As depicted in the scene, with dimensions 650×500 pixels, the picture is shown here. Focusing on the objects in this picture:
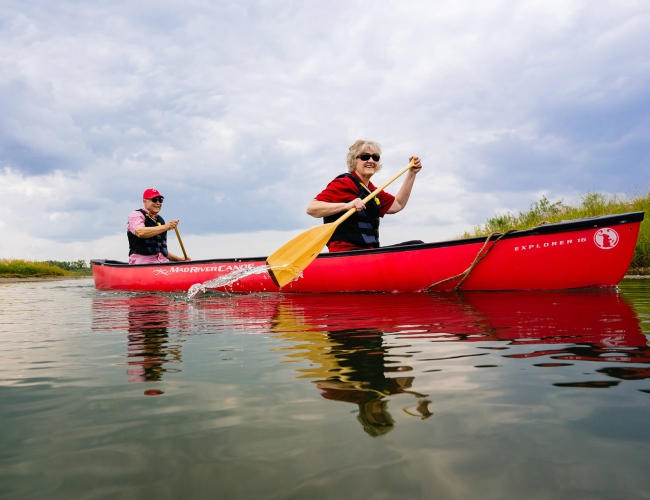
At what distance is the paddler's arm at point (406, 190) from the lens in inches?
251

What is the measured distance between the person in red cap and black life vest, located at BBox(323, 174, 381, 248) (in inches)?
143

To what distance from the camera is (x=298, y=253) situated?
5.87m

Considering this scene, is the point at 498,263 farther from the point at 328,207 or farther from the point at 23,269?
the point at 23,269

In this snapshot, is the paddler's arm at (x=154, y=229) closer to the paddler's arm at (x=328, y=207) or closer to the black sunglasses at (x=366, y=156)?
the paddler's arm at (x=328, y=207)

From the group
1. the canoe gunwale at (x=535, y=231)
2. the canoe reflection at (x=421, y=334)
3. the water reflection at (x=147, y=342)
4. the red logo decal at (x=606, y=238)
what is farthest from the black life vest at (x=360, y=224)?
the red logo decal at (x=606, y=238)

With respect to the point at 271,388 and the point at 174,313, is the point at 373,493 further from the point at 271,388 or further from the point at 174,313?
the point at 174,313

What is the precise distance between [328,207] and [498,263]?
2.16 metres

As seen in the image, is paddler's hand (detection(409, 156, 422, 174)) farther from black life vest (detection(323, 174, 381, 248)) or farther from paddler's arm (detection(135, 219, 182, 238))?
paddler's arm (detection(135, 219, 182, 238))

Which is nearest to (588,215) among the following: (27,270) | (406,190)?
(406,190)

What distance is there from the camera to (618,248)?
5.00 meters

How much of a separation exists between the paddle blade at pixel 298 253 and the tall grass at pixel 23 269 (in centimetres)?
1756

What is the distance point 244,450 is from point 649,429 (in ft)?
3.24

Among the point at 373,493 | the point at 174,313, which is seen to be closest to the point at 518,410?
the point at 373,493

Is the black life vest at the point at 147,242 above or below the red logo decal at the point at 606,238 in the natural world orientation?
above
